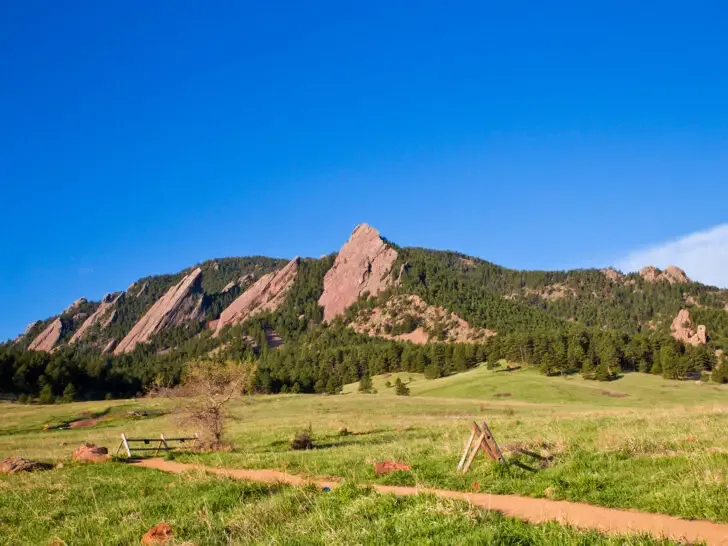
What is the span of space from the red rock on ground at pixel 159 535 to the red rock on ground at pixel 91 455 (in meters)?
18.8

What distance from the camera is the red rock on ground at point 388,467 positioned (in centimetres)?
1612

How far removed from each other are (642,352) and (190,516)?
119m

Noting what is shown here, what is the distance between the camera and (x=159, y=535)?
983 centimetres

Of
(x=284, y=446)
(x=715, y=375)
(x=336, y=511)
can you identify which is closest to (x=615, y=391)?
(x=715, y=375)

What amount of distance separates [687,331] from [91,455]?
19090 cm

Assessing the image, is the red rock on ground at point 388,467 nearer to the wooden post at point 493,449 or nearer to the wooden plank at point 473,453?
the wooden plank at point 473,453

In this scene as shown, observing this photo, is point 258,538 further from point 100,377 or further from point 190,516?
point 100,377

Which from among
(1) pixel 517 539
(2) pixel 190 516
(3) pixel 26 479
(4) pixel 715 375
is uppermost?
(1) pixel 517 539

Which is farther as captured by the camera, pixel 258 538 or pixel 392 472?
pixel 392 472

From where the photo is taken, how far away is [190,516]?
37.2ft

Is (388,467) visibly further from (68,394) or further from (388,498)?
(68,394)

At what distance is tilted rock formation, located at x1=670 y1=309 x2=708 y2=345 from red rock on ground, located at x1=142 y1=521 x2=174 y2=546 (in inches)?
6651

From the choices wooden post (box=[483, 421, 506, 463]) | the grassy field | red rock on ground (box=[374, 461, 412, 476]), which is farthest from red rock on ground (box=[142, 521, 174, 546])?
Answer: wooden post (box=[483, 421, 506, 463])

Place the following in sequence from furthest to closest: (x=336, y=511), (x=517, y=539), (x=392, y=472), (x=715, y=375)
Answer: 1. (x=715, y=375)
2. (x=392, y=472)
3. (x=336, y=511)
4. (x=517, y=539)
